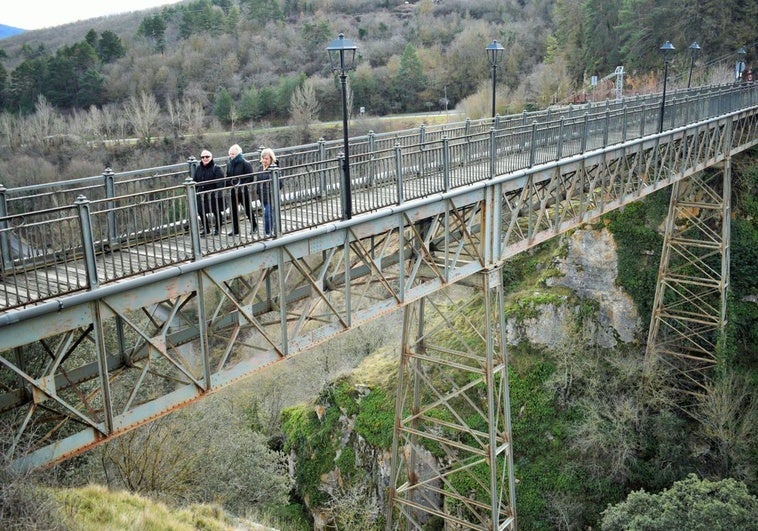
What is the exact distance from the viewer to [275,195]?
7.78m

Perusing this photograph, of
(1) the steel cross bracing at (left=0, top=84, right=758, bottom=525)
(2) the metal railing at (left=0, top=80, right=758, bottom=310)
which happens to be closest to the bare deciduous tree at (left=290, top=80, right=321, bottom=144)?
(2) the metal railing at (left=0, top=80, right=758, bottom=310)

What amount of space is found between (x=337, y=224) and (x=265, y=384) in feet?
65.2

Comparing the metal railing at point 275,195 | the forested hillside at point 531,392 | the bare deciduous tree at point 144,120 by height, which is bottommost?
the forested hillside at point 531,392

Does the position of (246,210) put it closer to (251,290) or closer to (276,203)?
(276,203)

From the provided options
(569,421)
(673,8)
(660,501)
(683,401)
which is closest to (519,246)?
(660,501)

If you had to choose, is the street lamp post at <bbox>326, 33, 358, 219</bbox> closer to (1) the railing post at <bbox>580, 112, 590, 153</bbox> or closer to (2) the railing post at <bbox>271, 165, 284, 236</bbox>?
(2) the railing post at <bbox>271, 165, 284, 236</bbox>

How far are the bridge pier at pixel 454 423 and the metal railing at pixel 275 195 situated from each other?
2.20 meters

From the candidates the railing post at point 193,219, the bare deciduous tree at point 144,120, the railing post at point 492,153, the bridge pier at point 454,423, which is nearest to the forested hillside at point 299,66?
the bare deciduous tree at point 144,120

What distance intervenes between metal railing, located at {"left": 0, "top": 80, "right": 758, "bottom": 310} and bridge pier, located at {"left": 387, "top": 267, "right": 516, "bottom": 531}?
220 centimetres

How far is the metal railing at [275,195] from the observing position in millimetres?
6684

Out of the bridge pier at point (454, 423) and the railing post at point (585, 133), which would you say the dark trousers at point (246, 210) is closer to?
the bridge pier at point (454, 423)

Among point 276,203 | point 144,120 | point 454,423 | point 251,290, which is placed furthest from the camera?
point 144,120

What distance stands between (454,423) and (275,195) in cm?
1032

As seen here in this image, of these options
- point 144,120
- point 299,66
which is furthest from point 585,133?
point 299,66
